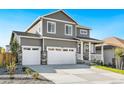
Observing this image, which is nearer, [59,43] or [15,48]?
[15,48]

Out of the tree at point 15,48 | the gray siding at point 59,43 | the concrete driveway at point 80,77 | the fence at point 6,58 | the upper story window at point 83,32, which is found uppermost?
the upper story window at point 83,32

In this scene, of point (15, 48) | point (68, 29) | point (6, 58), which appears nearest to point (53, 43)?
point (68, 29)

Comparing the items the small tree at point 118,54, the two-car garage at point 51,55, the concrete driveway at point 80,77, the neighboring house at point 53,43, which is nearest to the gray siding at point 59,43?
the neighboring house at point 53,43

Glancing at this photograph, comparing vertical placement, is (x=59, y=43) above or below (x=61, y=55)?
above

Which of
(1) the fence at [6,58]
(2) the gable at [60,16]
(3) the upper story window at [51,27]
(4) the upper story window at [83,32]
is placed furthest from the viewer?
(4) the upper story window at [83,32]

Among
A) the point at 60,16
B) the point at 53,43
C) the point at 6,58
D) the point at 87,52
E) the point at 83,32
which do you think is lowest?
the point at 6,58

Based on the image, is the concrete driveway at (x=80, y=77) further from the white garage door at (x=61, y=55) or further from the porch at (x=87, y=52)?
the porch at (x=87, y=52)

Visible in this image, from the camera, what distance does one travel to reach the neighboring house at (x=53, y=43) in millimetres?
17984

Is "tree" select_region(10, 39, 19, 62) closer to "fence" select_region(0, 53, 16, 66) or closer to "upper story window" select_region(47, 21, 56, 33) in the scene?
"fence" select_region(0, 53, 16, 66)

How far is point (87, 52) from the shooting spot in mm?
22703

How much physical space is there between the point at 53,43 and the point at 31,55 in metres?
2.77

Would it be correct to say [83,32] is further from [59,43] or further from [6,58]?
[6,58]

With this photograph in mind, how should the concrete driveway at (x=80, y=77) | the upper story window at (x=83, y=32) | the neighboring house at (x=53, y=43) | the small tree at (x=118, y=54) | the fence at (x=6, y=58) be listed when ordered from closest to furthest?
the concrete driveway at (x=80, y=77) < the fence at (x=6, y=58) < the neighboring house at (x=53, y=43) < the small tree at (x=118, y=54) < the upper story window at (x=83, y=32)
